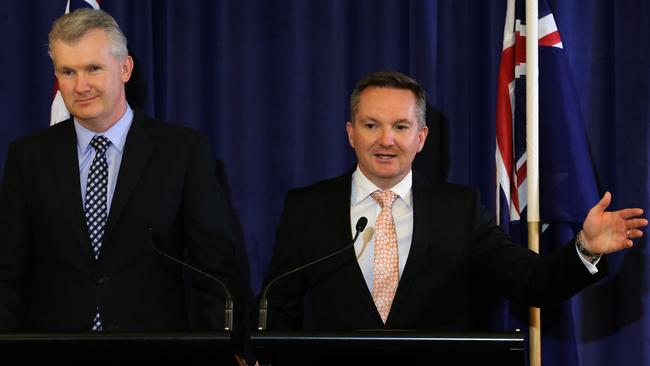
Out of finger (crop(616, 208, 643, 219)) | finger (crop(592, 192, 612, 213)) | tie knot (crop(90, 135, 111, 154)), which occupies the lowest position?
finger (crop(616, 208, 643, 219))

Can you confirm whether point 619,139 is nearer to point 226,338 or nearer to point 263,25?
point 263,25

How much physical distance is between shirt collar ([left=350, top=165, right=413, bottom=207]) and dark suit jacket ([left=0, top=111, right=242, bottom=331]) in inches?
17.5

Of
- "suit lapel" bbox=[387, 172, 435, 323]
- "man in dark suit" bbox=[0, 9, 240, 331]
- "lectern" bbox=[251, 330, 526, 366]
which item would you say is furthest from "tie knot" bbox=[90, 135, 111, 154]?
"lectern" bbox=[251, 330, 526, 366]

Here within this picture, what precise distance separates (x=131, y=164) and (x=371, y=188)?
799 millimetres

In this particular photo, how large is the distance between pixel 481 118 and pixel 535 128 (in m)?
0.35

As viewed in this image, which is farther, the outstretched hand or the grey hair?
the grey hair

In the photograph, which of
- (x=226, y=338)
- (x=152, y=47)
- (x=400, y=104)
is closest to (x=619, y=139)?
(x=400, y=104)

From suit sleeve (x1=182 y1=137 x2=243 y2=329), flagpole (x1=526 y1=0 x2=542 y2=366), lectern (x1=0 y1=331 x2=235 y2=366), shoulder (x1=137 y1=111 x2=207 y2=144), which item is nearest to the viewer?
lectern (x1=0 y1=331 x2=235 y2=366)

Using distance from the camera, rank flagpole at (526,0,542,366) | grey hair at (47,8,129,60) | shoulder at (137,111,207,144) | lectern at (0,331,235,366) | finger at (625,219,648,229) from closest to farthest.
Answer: lectern at (0,331,235,366) → finger at (625,219,648,229) → grey hair at (47,8,129,60) → shoulder at (137,111,207,144) → flagpole at (526,0,542,366)

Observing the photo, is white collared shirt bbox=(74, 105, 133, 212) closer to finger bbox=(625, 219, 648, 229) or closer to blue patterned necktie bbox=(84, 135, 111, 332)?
blue patterned necktie bbox=(84, 135, 111, 332)

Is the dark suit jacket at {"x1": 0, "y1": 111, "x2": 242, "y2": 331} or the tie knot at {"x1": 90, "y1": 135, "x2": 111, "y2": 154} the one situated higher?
the tie knot at {"x1": 90, "y1": 135, "x2": 111, "y2": 154}

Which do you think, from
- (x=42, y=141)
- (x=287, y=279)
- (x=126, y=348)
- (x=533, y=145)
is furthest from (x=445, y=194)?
(x=126, y=348)

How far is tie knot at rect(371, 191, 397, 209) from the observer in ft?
10.2

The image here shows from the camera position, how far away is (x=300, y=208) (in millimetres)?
3193
